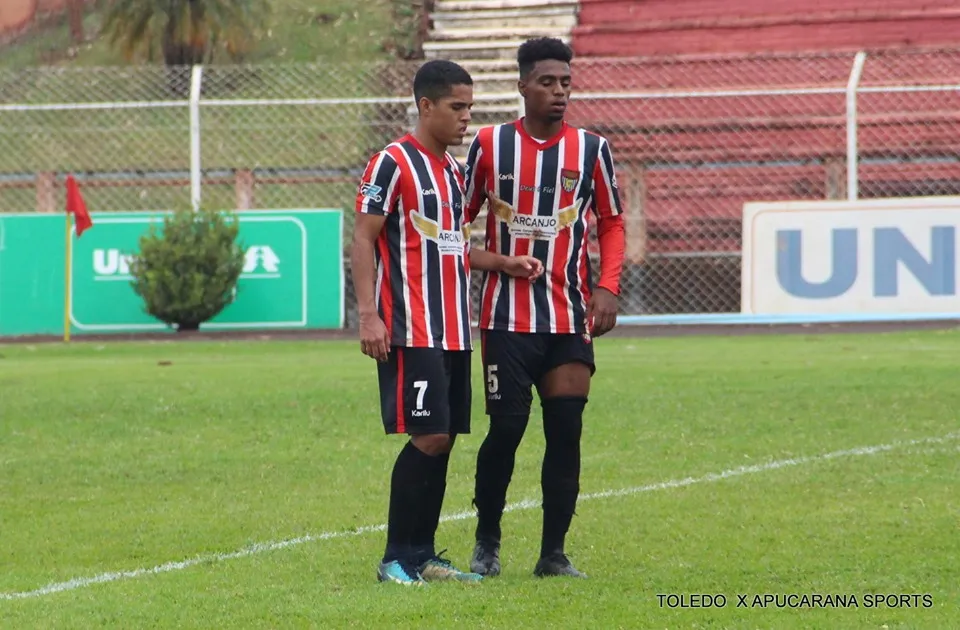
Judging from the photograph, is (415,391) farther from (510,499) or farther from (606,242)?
(510,499)

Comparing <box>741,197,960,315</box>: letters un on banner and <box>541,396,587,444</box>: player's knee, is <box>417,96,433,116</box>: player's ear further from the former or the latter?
<box>741,197,960,315</box>: letters un on banner

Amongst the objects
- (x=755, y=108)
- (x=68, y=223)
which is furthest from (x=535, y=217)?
(x=755, y=108)

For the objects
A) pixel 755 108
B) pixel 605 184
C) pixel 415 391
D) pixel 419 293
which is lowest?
pixel 415 391

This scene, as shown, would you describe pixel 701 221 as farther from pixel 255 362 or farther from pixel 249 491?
pixel 249 491

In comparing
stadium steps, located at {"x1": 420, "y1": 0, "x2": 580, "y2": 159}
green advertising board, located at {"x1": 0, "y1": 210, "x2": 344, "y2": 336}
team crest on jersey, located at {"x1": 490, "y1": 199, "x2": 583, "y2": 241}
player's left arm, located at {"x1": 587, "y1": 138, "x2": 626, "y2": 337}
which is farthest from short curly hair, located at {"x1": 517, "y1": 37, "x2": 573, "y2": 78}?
stadium steps, located at {"x1": 420, "y1": 0, "x2": 580, "y2": 159}

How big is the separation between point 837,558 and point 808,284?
469 inches

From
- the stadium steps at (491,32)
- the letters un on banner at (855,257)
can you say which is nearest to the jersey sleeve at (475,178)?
the letters un on banner at (855,257)

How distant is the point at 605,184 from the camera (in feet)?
19.7

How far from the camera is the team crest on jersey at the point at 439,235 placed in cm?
564

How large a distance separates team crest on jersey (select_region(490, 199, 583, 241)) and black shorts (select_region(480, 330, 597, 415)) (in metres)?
0.34

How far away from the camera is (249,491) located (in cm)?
793

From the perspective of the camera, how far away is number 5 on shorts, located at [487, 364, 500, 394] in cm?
587

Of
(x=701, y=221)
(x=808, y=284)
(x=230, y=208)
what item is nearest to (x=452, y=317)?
(x=808, y=284)

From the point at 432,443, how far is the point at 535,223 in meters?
0.84
